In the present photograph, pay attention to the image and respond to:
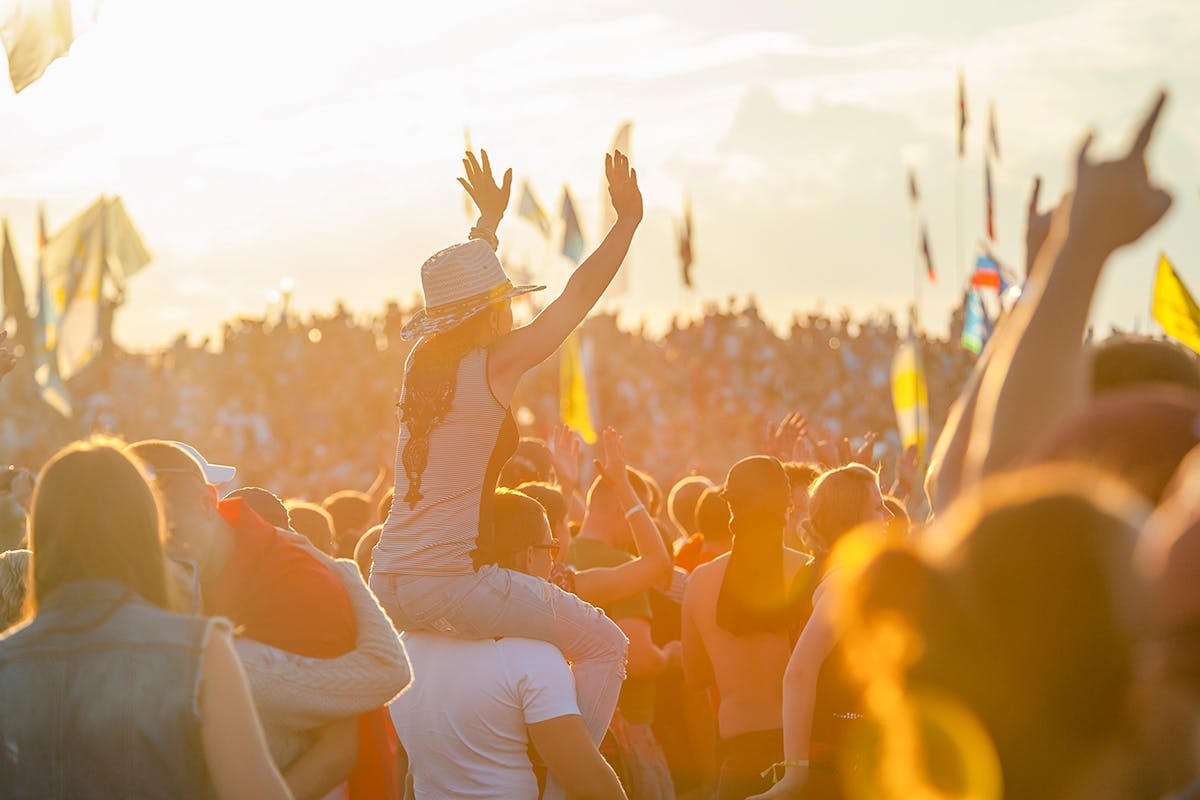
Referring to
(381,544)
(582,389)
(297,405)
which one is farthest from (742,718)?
(297,405)

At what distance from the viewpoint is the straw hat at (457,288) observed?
475 centimetres

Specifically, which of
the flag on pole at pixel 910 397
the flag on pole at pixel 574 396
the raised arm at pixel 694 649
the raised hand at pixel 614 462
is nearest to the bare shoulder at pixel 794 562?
the raised arm at pixel 694 649

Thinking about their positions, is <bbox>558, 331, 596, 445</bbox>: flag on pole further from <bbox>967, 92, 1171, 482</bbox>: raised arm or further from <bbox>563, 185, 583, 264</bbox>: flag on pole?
<bbox>967, 92, 1171, 482</bbox>: raised arm

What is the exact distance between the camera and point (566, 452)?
692 centimetres

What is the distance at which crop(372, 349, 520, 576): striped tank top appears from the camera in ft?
15.1

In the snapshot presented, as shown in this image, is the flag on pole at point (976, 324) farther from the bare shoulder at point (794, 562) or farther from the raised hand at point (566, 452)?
the bare shoulder at point (794, 562)

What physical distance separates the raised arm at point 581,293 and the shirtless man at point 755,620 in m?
1.35

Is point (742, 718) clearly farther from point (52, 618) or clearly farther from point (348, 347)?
point (348, 347)

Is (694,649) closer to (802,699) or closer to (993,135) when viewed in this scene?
(802,699)

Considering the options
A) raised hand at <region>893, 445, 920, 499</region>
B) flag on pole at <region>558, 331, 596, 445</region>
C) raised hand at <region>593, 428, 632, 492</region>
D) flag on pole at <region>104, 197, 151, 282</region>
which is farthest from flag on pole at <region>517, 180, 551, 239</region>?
raised hand at <region>593, 428, 632, 492</region>

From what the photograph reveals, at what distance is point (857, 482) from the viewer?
17.3ft

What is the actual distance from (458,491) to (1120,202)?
2.71m

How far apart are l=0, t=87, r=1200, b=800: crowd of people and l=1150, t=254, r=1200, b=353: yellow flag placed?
1.95 m

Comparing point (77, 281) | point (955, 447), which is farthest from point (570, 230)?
point (955, 447)
